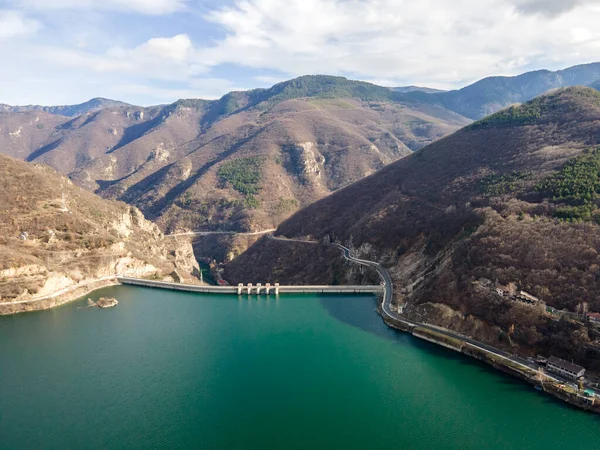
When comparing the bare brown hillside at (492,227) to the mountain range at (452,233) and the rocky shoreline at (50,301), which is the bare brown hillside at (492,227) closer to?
the mountain range at (452,233)

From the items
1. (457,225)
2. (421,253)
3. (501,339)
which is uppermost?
(457,225)

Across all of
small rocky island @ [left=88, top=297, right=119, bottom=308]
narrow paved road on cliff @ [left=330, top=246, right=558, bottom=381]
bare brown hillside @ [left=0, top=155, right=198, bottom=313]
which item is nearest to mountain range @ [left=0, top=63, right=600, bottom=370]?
bare brown hillside @ [left=0, top=155, right=198, bottom=313]

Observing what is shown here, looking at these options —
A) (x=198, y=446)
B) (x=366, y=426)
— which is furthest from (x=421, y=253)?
(x=198, y=446)

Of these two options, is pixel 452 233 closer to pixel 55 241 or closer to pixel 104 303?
pixel 104 303

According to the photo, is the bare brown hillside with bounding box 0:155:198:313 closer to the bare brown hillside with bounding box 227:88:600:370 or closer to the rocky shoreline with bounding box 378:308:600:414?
the bare brown hillside with bounding box 227:88:600:370

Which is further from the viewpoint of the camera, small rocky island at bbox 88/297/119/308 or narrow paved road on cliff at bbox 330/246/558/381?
small rocky island at bbox 88/297/119/308

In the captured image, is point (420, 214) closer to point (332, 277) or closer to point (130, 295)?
point (332, 277)
